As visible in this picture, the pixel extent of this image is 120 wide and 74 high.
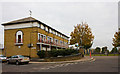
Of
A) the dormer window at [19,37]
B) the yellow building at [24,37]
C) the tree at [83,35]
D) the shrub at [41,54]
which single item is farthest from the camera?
the tree at [83,35]

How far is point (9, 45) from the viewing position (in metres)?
29.2

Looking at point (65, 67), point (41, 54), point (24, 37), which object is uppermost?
point (24, 37)

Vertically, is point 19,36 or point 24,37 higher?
point 19,36

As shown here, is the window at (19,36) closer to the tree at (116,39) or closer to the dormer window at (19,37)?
the dormer window at (19,37)

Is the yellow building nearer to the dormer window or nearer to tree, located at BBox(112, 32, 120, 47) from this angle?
the dormer window

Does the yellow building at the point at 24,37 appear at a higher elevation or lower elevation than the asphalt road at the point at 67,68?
higher

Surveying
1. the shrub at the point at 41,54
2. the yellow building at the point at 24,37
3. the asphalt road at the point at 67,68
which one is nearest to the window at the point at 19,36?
the yellow building at the point at 24,37

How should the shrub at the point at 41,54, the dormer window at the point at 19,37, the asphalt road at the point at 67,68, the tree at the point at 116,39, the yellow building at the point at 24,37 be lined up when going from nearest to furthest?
the asphalt road at the point at 67,68, the shrub at the point at 41,54, the yellow building at the point at 24,37, the dormer window at the point at 19,37, the tree at the point at 116,39

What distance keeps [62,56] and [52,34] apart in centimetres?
1251

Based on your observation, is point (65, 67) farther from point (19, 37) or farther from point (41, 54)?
point (19, 37)

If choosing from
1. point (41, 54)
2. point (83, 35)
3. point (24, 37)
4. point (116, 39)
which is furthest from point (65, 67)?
point (116, 39)

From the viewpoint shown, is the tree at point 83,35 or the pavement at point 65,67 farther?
the tree at point 83,35

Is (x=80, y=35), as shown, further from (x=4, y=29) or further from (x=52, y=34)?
(x=4, y=29)

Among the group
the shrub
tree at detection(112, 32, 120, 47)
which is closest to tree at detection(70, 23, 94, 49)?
tree at detection(112, 32, 120, 47)
